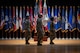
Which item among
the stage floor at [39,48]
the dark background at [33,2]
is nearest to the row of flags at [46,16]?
the dark background at [33,2]

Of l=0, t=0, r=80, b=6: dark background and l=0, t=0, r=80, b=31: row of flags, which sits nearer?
l=0, t=0, r=80, b=6: dark background

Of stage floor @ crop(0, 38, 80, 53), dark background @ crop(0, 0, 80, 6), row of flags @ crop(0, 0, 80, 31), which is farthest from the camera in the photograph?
row of flags @ crop(0, 0, 80, 31)

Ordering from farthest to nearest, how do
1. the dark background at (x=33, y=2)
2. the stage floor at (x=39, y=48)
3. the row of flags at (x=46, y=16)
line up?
the row of flags at (x=46, y=16)
the dark background at (x=33, y=2)
the stage floor at (x=39, y=48)

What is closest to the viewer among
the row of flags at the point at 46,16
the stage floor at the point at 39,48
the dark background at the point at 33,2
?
the stage floor at the point at 39,48

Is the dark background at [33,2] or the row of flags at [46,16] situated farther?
the row of flags at [46,16]

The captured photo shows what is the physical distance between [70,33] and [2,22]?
15.6 feet

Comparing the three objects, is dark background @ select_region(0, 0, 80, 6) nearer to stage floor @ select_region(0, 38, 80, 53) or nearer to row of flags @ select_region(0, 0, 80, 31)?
row of flags @ select_region(0, 0, 80, 31)

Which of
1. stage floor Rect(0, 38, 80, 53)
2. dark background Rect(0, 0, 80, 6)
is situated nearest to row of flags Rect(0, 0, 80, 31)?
dark background Rect(0, 0, 80, 6)

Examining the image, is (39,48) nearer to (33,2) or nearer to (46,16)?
(46,16)

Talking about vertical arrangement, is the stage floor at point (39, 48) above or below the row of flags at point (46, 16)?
below

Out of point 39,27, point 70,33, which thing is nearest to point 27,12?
point 70,33

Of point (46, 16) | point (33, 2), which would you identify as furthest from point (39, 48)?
point (33, 2)

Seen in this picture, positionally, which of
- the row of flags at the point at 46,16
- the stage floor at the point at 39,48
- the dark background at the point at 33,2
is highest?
the dark background at the point at 33,2

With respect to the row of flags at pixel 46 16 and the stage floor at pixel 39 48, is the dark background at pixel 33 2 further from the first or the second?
the stage floor at pixel 39 48
